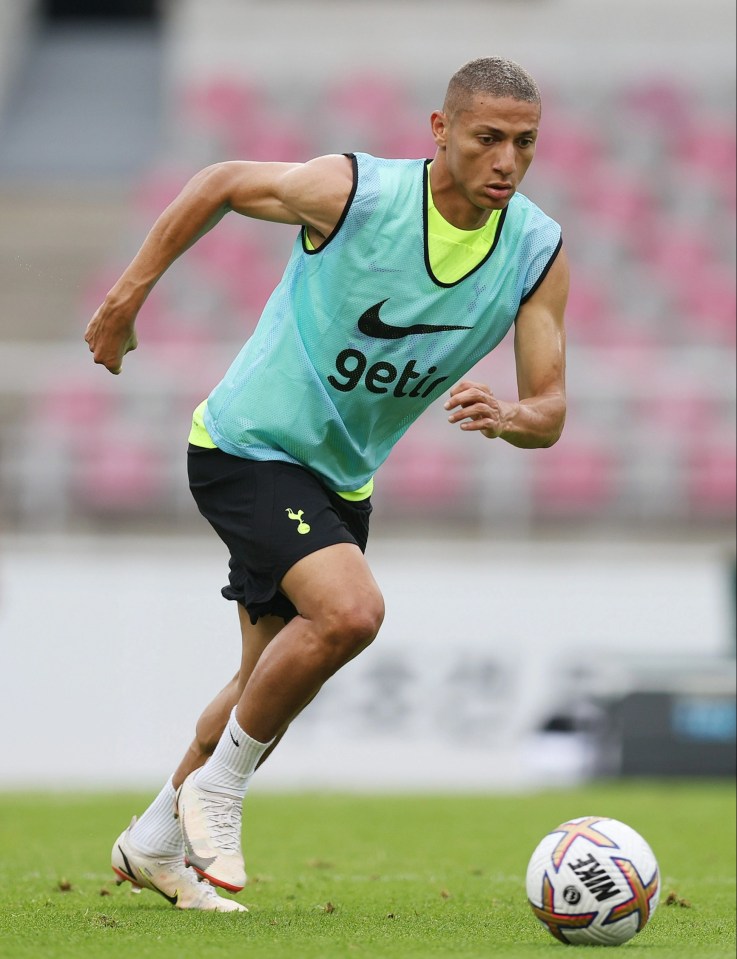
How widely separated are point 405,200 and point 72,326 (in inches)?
642

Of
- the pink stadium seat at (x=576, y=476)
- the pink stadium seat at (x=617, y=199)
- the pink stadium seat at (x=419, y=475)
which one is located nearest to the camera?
the pink stadium seat at (x=576, y=476)

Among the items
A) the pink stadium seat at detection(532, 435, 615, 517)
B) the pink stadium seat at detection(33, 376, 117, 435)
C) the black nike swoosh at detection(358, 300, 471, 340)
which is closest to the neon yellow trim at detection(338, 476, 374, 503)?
the black nike swoosh at detection(358, 300, 471, 340)

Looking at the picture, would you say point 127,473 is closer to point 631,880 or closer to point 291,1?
point 631,880

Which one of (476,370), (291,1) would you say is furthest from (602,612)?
(291,1)

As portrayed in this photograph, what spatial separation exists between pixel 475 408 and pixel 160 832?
6.35 ft

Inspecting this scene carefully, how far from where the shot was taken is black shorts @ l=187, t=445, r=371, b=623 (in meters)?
4.93

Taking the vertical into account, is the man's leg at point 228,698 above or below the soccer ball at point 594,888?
above

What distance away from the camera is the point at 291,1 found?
24625 mm

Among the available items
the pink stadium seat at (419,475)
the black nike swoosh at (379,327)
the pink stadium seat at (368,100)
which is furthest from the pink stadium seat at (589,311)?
the black nike swoosh at (379,327)

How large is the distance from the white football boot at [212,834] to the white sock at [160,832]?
15.1 inches

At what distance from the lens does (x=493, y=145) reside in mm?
4773

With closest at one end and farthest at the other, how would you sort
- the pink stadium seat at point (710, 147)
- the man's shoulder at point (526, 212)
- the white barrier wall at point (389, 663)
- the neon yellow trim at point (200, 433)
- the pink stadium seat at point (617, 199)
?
1. the man's shoulder at point (526, 212)
2. the neon yellow trim at point (200, 433)
3. the white barrier wall at point (389, 663)
4. the pink stadium seat at point (617, 199)
5. the pink stadium seat at point (710, 147)

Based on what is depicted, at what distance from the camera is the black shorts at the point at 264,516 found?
4.93 m

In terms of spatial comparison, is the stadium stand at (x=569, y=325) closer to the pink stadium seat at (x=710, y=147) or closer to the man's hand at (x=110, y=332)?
the pink stadium seat at (x=710, y=147)
